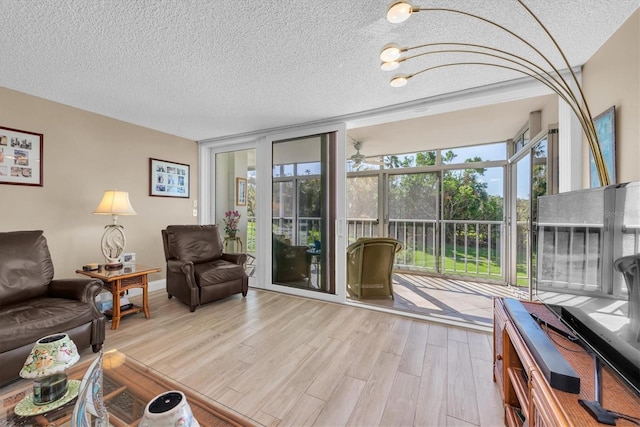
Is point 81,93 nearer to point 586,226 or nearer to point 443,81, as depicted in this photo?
point 443,81

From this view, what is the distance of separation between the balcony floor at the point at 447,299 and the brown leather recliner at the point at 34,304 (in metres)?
2.60

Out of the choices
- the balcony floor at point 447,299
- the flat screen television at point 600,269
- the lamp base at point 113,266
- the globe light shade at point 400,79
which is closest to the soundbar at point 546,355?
the flat screen television at point 600,269

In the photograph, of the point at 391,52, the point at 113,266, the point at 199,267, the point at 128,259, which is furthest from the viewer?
the point at 199,267

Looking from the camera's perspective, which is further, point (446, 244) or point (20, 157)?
point (446, 244)

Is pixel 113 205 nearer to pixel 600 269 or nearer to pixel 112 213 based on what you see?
pixel 112 213

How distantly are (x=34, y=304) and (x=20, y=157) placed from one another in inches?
62.7

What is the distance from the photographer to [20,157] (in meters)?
2.49

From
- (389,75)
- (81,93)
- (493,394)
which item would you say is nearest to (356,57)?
(389,75)

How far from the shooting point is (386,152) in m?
4.81

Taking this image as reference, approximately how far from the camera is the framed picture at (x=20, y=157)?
2.39m

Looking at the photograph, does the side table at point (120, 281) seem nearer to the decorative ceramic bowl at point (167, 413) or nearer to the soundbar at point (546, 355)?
the decorative ceramic bowl at point (167, 413)

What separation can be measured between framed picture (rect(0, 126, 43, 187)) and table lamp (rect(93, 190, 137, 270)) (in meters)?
0.61

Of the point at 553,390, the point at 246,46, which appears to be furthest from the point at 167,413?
the point at 246,46

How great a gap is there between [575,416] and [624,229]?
0.64 meters
